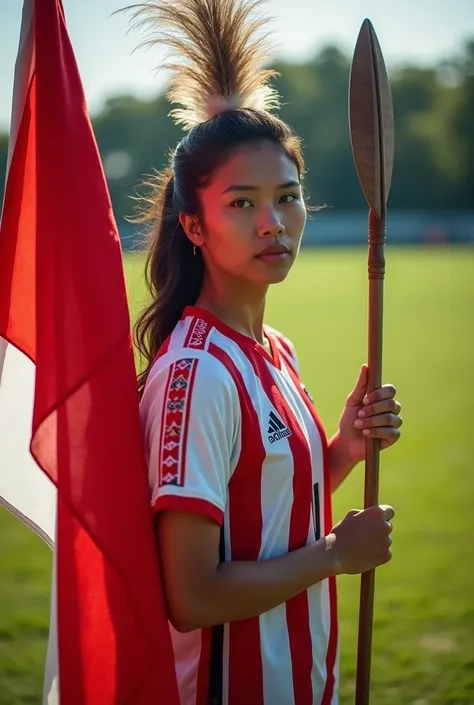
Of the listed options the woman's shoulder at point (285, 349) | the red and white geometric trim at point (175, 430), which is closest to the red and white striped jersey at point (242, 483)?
the red and white geometric trim at point (175, 430)

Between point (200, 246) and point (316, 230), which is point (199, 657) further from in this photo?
point (316, 230)

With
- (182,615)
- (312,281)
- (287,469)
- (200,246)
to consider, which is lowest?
(182,615)

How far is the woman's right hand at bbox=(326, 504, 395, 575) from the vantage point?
2.21 meters

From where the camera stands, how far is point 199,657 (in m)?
2.19

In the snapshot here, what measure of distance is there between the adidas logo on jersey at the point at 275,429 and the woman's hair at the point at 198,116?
1.52 ft

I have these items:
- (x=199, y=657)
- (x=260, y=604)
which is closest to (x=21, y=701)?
(x=199, y=657)

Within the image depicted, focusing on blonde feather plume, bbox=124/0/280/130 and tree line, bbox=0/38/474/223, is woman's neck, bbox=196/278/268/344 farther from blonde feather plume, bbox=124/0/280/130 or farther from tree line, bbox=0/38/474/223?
tree line, bbox=0/38/474/223

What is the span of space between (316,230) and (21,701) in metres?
50.9

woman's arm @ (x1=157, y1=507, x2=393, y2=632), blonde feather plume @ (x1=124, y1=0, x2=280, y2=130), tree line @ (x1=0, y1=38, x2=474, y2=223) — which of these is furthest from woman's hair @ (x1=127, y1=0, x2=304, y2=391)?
tree line @ (x1=0, y1=38, x2=474, y2=223)

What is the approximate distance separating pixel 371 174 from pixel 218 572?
115 centimetres

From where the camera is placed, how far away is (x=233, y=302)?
2410 mm

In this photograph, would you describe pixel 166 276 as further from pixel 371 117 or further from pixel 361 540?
pixel 361 540

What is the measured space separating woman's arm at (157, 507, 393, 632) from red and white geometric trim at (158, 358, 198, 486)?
0.29 ft

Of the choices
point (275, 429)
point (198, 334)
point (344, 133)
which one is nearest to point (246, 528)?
point (275, 429)
